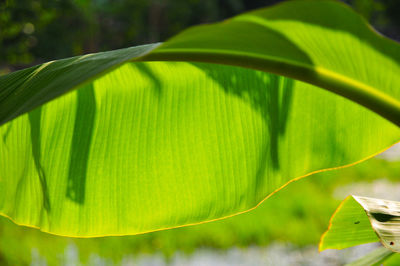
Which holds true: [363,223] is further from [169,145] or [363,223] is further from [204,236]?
[204,236]

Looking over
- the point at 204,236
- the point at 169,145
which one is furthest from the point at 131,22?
the point at 169,145

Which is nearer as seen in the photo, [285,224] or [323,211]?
[285,224]

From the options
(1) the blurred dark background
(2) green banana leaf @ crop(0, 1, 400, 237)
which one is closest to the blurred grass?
(2) green banana leaf @ crop(0, 1, 400, 237)

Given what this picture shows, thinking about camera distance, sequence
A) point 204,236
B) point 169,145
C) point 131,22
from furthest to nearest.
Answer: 1. point 131,22
2. point 204,236
3. point 169,145

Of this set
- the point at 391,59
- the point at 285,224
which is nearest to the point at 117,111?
the point at 391,59

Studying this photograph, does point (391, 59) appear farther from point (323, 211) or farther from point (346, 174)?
point (346, 174)

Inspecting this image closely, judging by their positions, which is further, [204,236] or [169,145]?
[204,236]
